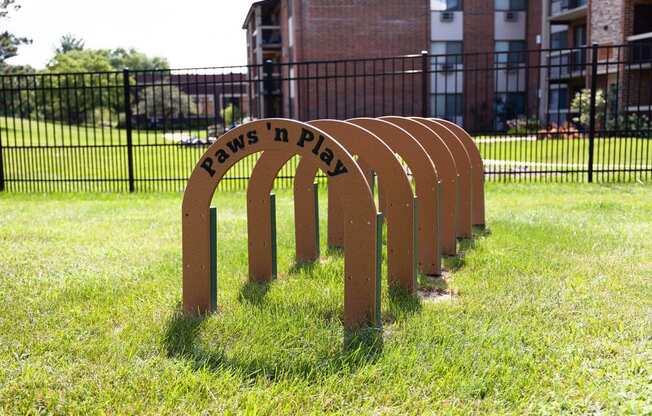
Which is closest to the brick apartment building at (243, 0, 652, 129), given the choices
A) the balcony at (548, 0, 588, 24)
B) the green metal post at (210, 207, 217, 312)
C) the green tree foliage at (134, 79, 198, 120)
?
the balcony at (548, 0, 588, 24)

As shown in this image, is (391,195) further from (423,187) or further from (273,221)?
(273,221)

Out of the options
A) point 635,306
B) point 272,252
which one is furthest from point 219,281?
point 635,306

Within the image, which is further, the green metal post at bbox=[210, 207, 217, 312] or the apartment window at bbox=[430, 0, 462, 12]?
the apartment window at bbox=[430, 0, 462, 12]

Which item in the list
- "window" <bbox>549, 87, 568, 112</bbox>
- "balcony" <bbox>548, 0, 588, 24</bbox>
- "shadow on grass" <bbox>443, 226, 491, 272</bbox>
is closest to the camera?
"shadow on grass" <bbox>443, 226, 491, 272</bbox>

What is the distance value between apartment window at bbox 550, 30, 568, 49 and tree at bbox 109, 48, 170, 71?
82185 millimetres

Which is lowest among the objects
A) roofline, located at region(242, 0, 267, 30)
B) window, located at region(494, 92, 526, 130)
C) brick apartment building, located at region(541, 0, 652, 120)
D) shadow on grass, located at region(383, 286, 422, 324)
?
shadow on grass, located at region(383, 286, 422, 324)

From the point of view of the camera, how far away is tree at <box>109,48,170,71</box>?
11872cm

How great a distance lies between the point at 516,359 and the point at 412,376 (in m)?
0.64

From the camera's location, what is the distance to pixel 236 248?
24.4ft

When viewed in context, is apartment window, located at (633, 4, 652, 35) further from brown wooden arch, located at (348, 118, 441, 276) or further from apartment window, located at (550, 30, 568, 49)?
brown wooden arch, located at (348, 118, 441, 276)

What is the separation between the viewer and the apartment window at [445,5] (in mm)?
38844

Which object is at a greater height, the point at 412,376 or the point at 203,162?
the point at 203,162

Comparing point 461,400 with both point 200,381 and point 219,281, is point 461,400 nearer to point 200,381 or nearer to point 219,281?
point 200,381

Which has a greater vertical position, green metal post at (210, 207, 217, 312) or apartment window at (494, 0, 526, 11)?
apartment window at (494, 0, 526, 11)
